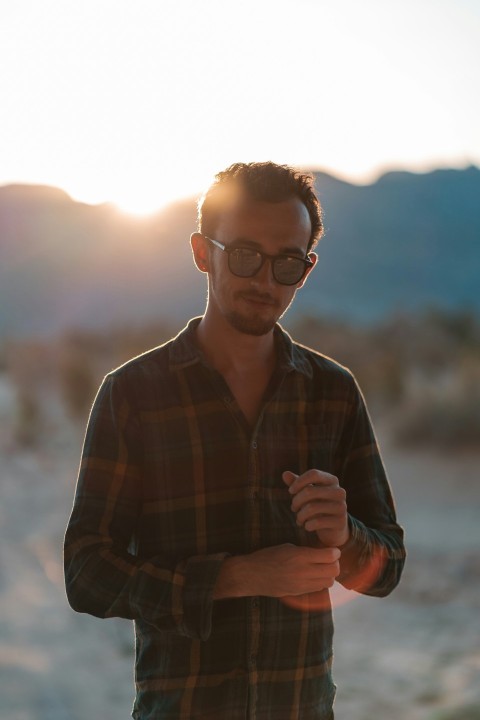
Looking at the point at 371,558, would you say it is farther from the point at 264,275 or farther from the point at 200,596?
the point at 264,275

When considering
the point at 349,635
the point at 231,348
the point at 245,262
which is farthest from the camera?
the point at 349,635

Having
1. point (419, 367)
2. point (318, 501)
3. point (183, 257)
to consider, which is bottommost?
point (318, 501)

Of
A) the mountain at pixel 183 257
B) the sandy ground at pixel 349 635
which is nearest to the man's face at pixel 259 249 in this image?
the sandy ground at pixel 349 635

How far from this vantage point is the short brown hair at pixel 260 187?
1.91 m

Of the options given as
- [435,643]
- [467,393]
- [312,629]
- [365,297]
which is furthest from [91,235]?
[312,629]

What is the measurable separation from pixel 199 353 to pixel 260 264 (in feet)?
0.80

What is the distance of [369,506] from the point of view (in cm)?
199

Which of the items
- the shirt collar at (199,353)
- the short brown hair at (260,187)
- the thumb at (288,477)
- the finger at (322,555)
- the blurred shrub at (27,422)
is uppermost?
the blurred shrub at (27,422)

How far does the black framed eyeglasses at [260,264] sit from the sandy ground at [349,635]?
11.9 ft

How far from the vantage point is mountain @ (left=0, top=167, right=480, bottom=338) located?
197ft

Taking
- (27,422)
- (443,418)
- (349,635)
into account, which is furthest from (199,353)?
(27,422)

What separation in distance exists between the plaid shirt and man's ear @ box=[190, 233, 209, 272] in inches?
9.1

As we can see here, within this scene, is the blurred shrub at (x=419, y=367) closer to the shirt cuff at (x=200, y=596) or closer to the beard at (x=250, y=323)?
the beard at (x=250, y=323)

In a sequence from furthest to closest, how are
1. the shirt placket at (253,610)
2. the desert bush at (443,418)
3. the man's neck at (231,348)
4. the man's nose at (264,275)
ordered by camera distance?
the desert bush at (443,418)
the man's neck at (231,348)
the man's nose at (264,275)
the shirt placket at (253,610)
